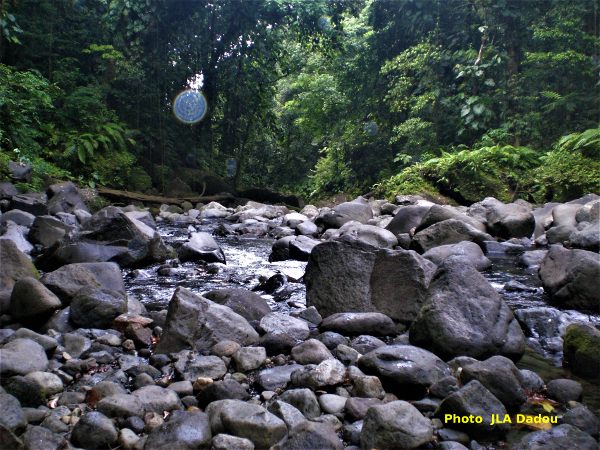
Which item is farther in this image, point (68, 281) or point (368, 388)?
point (68, 281)

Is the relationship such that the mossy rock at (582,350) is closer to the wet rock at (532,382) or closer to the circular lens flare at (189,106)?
the wet rock at (532,382)

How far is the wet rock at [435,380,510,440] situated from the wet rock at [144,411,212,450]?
1.14 metres

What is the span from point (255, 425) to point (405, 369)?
36.5 inches

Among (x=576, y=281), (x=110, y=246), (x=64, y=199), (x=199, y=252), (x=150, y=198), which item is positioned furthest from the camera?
(x=150, y=198)

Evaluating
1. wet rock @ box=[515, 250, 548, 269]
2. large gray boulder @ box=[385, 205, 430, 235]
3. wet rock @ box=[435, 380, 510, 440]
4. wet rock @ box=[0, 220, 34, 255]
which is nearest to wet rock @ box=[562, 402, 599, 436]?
wet rock @ box=[435, 380, 510, 440]

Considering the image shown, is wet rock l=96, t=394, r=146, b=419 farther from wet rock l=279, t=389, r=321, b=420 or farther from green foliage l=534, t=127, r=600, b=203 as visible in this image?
green foliage l=534, t=127, r=600, b=203

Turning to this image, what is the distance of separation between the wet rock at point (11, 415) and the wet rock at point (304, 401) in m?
1.21

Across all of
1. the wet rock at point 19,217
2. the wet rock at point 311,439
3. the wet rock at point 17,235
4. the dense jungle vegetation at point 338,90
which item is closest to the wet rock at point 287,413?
the wet rock at point 311,439

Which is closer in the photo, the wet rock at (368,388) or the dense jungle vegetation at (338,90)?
the wet rock at (368,388)

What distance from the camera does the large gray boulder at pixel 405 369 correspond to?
2.45 m

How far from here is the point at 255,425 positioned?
6.60ft

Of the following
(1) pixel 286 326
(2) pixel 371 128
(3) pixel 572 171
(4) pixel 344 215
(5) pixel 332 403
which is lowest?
(5) pixel 332 403

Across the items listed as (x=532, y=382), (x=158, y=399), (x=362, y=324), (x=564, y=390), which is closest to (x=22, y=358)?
(x=158, y=399)

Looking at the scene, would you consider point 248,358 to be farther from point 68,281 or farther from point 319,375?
point 68,281
